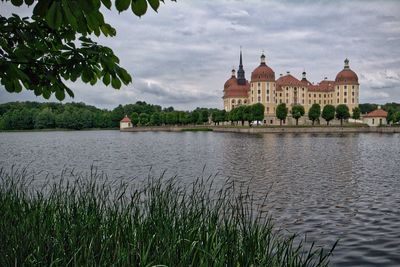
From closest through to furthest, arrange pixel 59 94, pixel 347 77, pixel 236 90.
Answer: pixel 59 94 < pixel 347 77 < pixel 236 90

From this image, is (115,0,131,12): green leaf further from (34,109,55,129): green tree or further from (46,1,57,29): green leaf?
(34,109,55,129): green tree

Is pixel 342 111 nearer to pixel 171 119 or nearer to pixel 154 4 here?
pixel 171 119

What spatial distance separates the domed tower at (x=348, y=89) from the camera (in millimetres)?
123438

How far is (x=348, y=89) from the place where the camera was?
406ft

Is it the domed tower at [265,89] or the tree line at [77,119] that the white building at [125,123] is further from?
the domed tower at [265,89]

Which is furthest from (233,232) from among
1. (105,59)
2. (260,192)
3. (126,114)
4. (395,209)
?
(126,114)

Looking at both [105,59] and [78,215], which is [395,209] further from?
[105,59]

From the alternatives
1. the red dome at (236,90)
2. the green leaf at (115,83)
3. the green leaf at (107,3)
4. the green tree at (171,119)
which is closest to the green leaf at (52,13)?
the green leaf at (107,3)

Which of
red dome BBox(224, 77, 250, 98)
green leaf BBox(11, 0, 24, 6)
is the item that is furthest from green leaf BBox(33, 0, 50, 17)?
red dome BBox(224, 77, 250, 98)

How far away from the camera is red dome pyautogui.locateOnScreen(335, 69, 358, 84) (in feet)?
406

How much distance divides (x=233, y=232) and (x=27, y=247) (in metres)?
2.39

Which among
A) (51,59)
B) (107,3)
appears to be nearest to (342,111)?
(51,59)

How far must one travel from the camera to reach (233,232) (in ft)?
17.2

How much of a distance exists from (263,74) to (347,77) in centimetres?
2680
